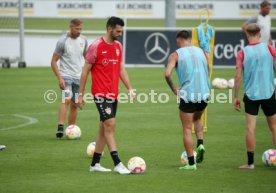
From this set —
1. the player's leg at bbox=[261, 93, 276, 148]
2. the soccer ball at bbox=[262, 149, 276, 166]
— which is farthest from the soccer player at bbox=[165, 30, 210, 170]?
the soccer ball at bbox=[262, 149, 276, 166]

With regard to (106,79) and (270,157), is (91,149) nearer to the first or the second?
(106,79)

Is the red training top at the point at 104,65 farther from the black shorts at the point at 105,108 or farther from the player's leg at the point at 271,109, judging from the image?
the player's leg at the point at 271,109

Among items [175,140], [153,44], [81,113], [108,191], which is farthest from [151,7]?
[108,191]

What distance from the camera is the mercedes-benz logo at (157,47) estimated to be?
113 ft

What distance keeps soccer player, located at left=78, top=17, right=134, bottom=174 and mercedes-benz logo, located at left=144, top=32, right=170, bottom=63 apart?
895 inches

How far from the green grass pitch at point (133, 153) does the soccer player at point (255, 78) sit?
837 mm

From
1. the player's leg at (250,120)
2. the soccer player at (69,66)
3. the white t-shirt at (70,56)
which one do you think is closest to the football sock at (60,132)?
the soccer player at (69,66)

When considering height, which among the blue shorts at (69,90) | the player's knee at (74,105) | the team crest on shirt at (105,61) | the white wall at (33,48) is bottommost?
the white wall at (33,48)

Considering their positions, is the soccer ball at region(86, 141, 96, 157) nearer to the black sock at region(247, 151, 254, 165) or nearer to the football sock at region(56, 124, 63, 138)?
the football sock at region(56, 124, 63, 138)

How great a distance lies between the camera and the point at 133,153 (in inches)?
542

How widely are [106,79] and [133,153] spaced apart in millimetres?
2421

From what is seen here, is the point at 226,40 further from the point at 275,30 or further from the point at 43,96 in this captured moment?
the point at 43,96

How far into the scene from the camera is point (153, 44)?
34.7 metres

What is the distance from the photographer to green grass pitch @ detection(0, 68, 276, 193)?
10.8 meters
